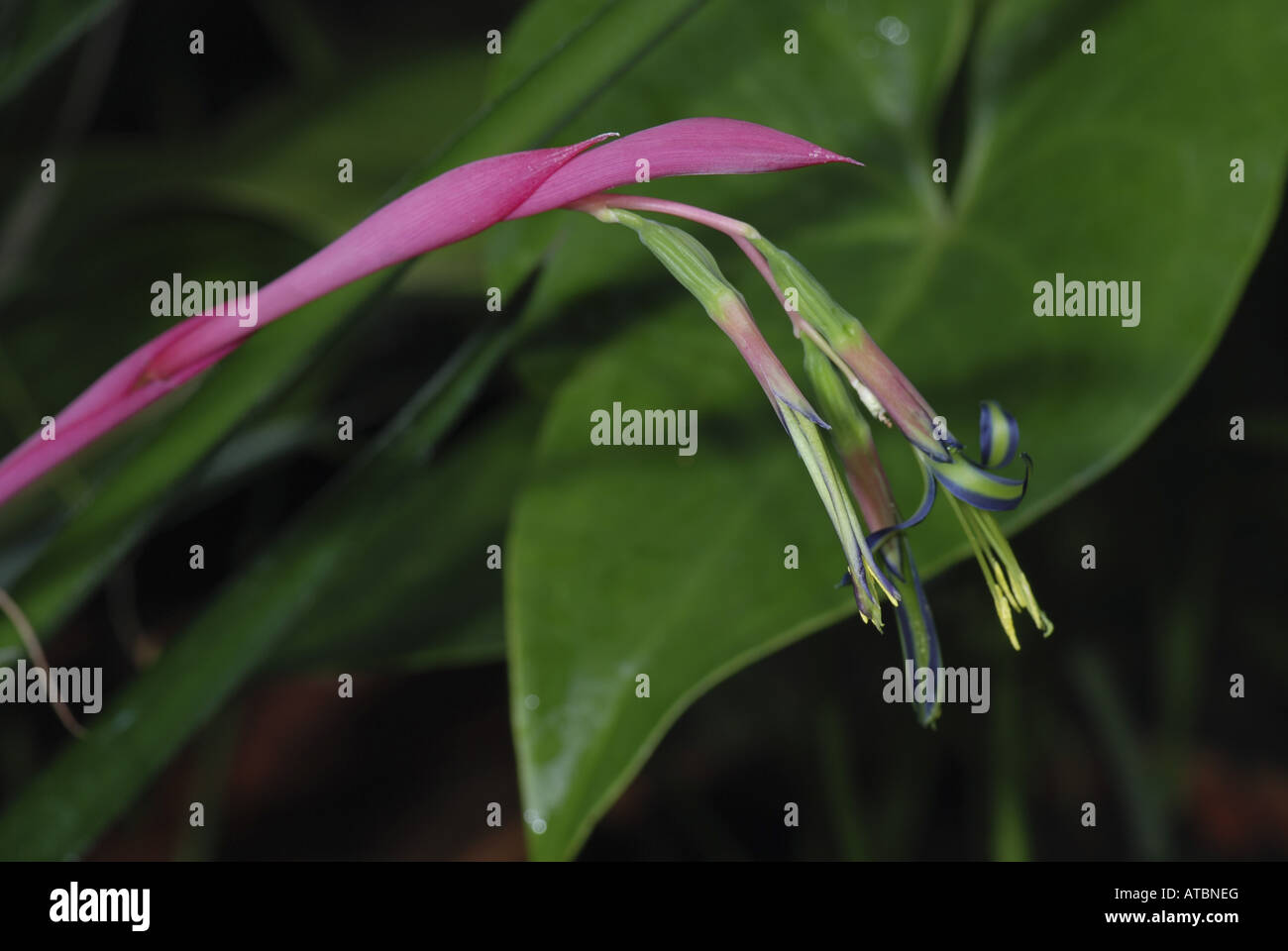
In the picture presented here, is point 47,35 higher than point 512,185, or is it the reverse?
point 47,35

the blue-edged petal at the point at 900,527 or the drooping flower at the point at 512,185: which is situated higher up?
the drooping flower at the point at 512,185

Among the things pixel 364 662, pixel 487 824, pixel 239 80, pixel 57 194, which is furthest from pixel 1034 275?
pixel 239 80

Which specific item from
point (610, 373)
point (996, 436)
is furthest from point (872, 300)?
point (996, 436)

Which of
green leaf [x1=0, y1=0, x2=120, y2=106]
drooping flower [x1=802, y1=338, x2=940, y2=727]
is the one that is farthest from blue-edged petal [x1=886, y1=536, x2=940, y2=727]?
green leaf [x1=0, y1=0, x2=120, y2=106]

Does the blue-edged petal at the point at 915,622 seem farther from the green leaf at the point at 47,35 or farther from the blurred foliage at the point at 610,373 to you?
the green leaf at the point at 47,35

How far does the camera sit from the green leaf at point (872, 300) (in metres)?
0.29

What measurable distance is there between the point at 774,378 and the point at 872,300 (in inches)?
8.9

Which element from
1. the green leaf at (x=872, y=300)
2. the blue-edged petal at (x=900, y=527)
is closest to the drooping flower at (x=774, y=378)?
the blue-edged petal at (x=900, y=527)

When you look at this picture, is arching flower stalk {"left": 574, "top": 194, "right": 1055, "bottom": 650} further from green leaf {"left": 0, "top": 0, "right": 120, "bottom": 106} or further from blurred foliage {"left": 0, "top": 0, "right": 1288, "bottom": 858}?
green leaf {"left": 0, "top": 0, "right": 120, "bottom": 106}

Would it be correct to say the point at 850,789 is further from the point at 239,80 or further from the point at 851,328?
the point at 239,80

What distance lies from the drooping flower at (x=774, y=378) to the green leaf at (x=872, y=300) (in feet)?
0.39

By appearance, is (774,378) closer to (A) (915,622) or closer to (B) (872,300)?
(A) (915,622)

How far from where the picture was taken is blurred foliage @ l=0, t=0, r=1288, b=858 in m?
0.27

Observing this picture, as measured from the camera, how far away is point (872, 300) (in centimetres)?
37
